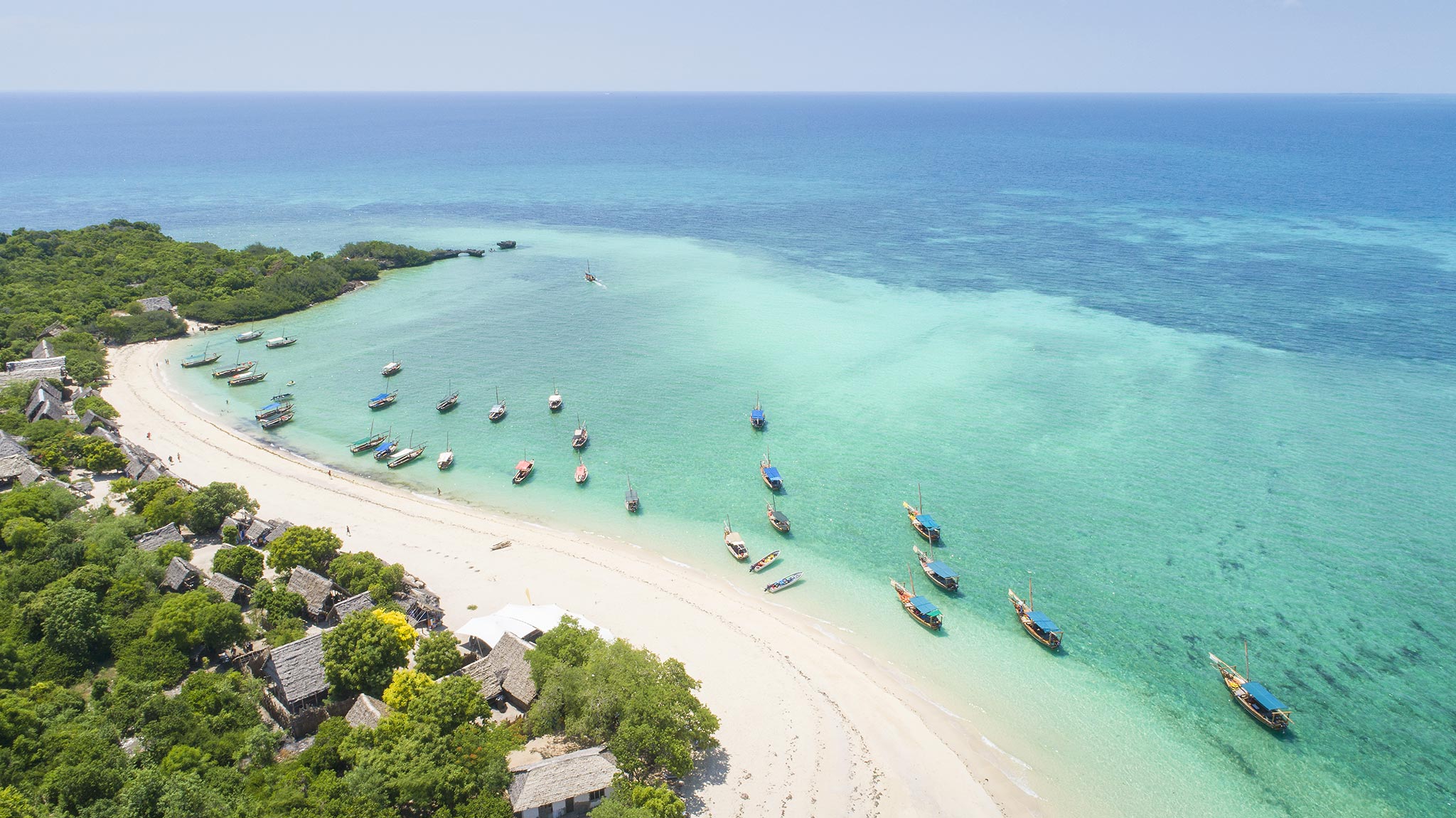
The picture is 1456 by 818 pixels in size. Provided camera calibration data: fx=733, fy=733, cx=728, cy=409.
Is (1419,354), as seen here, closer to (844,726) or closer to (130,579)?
(844,726)

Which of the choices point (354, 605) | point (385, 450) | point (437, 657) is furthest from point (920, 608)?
point (385, 450)

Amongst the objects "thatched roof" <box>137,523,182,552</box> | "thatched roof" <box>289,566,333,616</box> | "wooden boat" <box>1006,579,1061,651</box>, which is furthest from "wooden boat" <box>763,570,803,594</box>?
"thatched roof" <box>137,523,182,552</box>

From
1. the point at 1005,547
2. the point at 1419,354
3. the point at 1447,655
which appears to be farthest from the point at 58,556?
the point at 1419,354

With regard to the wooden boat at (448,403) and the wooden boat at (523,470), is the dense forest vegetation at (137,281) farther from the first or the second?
the wooden boat at (523,470)

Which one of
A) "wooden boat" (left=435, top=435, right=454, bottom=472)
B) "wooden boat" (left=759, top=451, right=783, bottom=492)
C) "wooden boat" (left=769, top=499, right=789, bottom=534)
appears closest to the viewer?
"wooden boat" (left=769, top=499, right=789, bottom=534)

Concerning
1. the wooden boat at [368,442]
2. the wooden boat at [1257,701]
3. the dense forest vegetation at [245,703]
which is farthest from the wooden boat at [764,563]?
the wooden boat at [368,442]

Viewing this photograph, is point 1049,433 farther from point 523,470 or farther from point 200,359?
point 200,359

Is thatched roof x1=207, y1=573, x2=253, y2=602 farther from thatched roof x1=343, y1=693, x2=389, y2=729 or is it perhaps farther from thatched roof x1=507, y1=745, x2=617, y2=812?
thatched roof x1=507, y1=745, x2=617, y2=812
